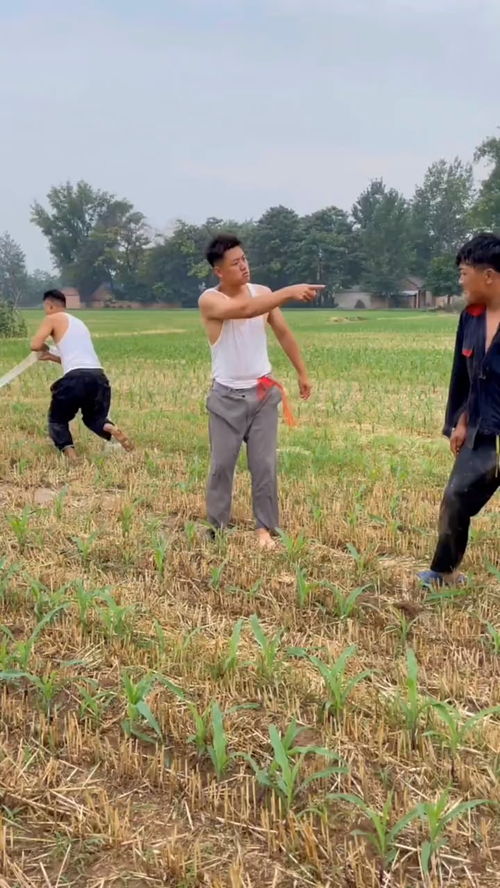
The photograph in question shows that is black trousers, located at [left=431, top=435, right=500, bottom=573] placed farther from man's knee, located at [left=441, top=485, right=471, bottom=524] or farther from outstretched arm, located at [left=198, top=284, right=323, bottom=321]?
outstretched arm, located at [left=198, top=284, right=323, bottom=321]

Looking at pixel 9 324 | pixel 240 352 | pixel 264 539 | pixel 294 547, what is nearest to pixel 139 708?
pixel 294 547

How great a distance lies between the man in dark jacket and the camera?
3.21m

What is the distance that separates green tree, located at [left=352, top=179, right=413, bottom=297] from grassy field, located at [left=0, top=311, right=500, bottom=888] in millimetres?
71240

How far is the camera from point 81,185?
90.5 metres

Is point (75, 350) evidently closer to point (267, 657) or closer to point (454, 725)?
point (267, 657)

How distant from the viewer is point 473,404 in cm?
337

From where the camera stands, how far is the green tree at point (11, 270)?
9881cm

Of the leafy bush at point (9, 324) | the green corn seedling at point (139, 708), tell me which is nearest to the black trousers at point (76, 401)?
the green corn seedling at point (139, 708)

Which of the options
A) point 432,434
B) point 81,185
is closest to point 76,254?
point 81,185

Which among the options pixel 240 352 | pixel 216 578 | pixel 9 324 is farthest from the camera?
pixel 9 324

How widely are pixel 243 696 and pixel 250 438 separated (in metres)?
1.90

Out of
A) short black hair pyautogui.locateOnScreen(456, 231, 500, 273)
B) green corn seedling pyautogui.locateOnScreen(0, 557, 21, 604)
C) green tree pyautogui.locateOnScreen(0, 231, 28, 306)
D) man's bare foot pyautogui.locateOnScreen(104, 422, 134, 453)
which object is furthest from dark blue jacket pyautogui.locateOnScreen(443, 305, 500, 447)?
green tree pyautogui.locateOnScreen(0, 231, 28, 306)

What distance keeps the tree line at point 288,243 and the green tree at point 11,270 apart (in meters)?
1.15

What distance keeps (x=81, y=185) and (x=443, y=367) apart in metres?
85.6
